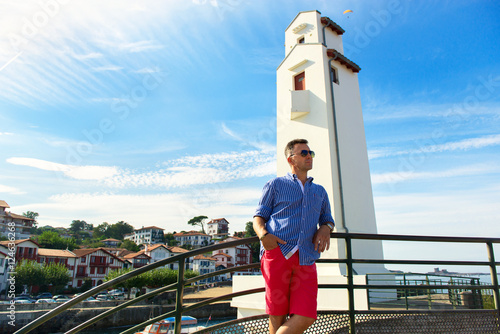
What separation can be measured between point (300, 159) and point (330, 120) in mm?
7780

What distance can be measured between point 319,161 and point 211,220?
9391cm

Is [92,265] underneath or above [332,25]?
underneath

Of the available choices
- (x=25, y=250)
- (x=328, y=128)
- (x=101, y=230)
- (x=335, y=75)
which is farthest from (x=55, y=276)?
(x=101, y=230)

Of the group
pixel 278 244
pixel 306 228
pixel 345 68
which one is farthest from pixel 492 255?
pixel 345 68

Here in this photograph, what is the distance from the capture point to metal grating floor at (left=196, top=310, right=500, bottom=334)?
2135mm

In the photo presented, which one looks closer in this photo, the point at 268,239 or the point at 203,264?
the point at 268,239

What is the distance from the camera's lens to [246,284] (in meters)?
8.62

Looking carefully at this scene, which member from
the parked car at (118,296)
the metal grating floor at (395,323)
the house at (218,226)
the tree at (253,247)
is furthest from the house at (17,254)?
the house at (218,226)

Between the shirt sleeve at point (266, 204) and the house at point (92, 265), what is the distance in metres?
53.8

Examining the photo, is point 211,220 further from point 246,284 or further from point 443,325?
point 443,325

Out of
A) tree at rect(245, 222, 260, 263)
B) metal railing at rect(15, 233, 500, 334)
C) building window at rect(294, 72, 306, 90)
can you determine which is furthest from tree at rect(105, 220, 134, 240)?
metal railing at rect(15, 233, 500, 334)

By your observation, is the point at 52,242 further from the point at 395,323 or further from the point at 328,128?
the point at 395,323

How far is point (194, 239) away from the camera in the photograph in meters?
81.3

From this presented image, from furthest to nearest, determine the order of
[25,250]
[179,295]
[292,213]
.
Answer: [25,250] → [179,295] → [292,213]
